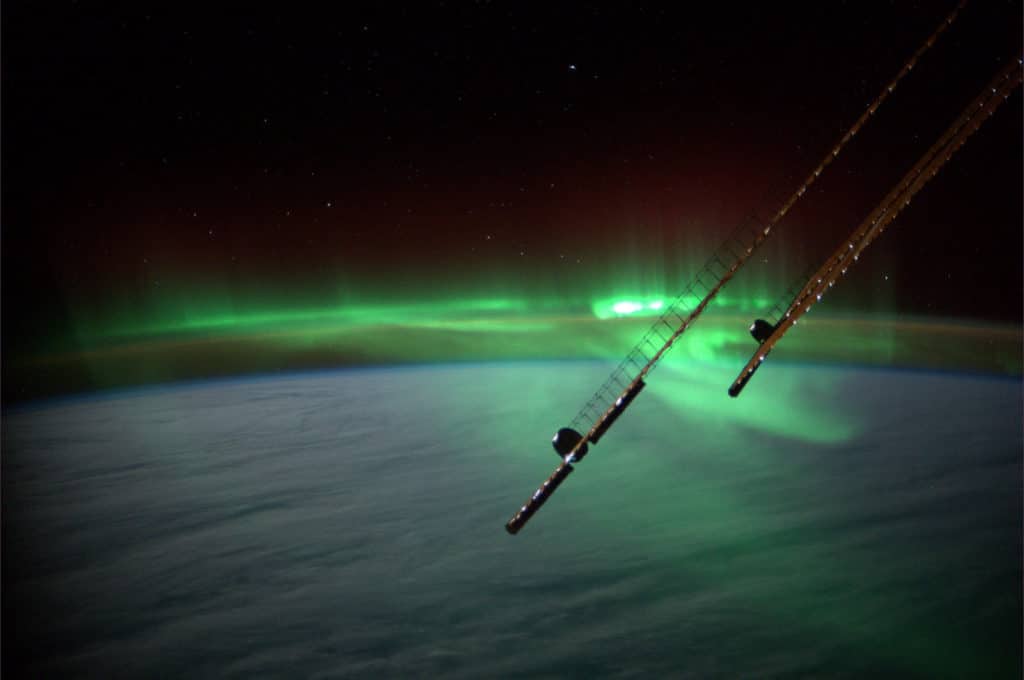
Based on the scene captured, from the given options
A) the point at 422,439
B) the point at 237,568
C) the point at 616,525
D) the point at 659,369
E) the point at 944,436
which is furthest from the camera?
the point at 659,369

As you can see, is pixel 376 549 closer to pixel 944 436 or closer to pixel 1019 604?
pixel 1019 604

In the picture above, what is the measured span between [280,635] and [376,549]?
7.29ft

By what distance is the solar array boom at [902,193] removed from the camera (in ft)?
16.0

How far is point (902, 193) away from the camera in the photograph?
5312 mm

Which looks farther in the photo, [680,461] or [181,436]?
[181,436]

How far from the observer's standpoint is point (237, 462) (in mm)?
13641

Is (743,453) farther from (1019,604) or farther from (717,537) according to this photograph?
(1019,604)

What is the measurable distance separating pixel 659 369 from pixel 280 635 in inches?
806

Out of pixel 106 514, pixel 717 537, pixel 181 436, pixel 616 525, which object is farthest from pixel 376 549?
pixel 181 436

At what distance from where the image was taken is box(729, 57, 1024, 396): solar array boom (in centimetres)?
488

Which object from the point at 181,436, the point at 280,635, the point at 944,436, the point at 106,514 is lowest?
the point at 280,635

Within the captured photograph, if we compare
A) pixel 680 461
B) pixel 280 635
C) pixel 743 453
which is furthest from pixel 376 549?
pixel 743 453

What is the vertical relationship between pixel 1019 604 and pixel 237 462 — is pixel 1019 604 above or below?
below

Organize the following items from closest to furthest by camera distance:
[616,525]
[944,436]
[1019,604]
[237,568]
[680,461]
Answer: [1019,604], [237,568], [616,525], [680,461], [944,436]
